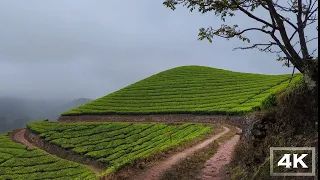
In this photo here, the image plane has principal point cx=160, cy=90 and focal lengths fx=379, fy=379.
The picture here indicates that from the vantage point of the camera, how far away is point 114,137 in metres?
40.3

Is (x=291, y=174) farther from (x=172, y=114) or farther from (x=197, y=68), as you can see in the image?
(x=197, y=68)

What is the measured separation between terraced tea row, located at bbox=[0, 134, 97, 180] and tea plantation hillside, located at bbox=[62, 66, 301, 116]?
1385 centimetres

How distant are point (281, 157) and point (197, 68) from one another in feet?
201

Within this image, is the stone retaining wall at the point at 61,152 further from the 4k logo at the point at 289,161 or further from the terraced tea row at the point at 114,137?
the 4k logo at the point at 289,161

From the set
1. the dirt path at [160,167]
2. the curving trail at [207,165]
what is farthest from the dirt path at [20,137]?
the dirt path at [160,167]

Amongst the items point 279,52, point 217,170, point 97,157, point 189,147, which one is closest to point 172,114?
point 97,157

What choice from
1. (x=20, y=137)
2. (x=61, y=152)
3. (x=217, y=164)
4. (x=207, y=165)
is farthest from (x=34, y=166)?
(x=217, y=164)

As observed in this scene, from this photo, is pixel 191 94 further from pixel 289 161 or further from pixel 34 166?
pixel 289 161

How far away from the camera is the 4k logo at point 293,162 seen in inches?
415

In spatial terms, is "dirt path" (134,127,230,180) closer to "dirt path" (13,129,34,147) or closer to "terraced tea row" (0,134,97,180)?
"terraced tea row" (0,134,97,180)

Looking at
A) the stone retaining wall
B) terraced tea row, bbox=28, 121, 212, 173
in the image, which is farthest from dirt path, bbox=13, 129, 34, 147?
terraced tea row, bbox=28, 121, 212, 173

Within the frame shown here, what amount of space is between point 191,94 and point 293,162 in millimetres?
45186

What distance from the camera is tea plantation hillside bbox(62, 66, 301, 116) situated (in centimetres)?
4616

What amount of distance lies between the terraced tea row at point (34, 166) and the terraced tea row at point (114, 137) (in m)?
2.20
